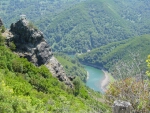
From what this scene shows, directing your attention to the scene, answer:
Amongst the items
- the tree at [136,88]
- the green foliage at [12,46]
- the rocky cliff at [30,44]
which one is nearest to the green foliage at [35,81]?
the green foliage at [12,46]

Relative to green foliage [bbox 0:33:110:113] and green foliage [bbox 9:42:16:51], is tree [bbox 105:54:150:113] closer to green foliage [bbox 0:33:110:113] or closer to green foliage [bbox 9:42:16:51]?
green foliage [bbox 0:33:110:113]

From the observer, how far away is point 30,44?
6706 centimetres

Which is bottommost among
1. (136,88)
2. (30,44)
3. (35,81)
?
(35,81)

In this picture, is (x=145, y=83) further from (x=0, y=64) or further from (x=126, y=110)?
(x=0, y=64)

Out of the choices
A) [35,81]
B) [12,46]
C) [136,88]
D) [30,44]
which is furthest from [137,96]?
[30,44]

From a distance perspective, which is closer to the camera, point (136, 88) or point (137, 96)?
point (137, 96)

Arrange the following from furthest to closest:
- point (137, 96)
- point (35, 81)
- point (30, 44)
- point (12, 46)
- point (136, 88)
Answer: point (30, 44) < point (12, 46) < point (35, 81) < point (136, 88) < point (137, 96)

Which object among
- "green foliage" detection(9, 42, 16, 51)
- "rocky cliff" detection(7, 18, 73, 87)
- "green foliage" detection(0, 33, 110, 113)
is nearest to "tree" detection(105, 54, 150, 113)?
"green foliage" detection(0, 33, 110, 113)

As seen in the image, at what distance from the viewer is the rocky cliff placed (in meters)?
65.7

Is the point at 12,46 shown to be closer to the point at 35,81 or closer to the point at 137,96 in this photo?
the point at 35,81

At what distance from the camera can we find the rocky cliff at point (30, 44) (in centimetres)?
6569

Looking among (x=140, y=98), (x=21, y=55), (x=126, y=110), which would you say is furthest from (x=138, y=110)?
(x=21, y=55)

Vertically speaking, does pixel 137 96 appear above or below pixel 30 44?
above

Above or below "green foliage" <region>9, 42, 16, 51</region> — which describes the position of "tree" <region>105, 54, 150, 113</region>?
above
